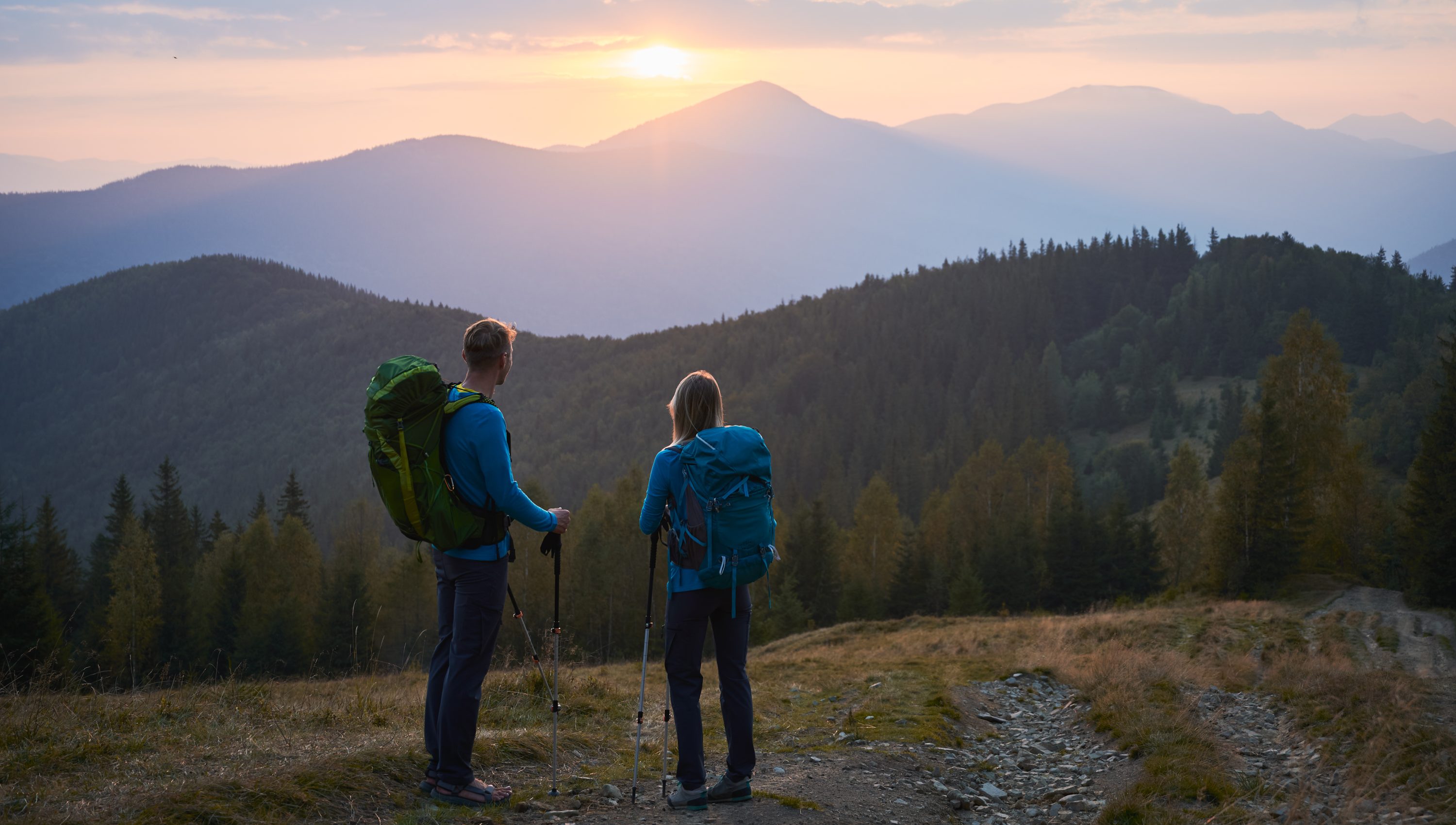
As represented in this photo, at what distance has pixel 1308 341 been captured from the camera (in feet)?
140

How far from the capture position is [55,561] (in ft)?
178

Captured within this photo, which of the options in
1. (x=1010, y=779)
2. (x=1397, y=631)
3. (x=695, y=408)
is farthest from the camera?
(x=1397, y=631)

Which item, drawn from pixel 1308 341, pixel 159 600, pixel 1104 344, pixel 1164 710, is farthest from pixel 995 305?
pixel 1164 710

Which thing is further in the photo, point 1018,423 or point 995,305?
point 995,305

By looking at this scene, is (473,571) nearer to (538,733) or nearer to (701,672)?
(701,672)

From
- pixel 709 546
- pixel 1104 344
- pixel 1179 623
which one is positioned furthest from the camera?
pixel 1104 344

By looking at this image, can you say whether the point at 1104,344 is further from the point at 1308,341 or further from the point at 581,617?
the point at 581,617

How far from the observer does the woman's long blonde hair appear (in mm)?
6238

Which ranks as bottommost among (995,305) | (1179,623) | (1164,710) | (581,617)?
(581,617)

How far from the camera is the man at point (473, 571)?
18.8 feet

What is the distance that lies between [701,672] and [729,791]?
0.96 m

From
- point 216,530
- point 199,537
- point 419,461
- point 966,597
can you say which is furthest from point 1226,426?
point 419,461

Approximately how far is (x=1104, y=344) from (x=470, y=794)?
169480mm

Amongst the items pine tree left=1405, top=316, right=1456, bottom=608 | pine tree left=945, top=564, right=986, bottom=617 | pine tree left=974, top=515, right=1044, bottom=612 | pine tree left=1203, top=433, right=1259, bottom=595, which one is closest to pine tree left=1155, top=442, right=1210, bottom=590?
pine tree left=974, top=515, right=1044, bottom=612
